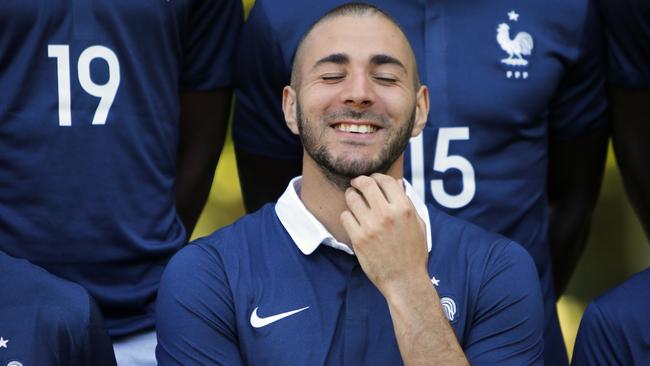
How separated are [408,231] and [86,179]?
0.86 meters

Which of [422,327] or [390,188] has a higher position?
[390,188]

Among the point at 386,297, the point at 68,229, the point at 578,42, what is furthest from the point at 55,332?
the point at 578,42

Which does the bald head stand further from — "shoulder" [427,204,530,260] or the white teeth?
"shoulder" [427,204,530,260]

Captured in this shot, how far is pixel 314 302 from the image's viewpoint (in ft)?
9.71

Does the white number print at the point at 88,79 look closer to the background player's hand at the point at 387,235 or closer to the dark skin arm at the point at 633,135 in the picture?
the background player's hand at the point at 387,235

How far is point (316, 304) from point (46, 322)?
554mm

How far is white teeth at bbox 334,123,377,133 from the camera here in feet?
10.2

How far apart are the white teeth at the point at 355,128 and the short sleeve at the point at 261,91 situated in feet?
1.88

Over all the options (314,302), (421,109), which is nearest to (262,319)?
(314,302)

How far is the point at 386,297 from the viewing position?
2.87m

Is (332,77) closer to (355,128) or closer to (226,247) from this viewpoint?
(355,128)

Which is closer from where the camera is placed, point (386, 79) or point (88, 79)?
point (386, 79)

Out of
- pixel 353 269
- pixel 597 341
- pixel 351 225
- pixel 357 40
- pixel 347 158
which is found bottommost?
pixel 597 341

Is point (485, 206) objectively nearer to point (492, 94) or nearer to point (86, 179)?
point (492, 94)
